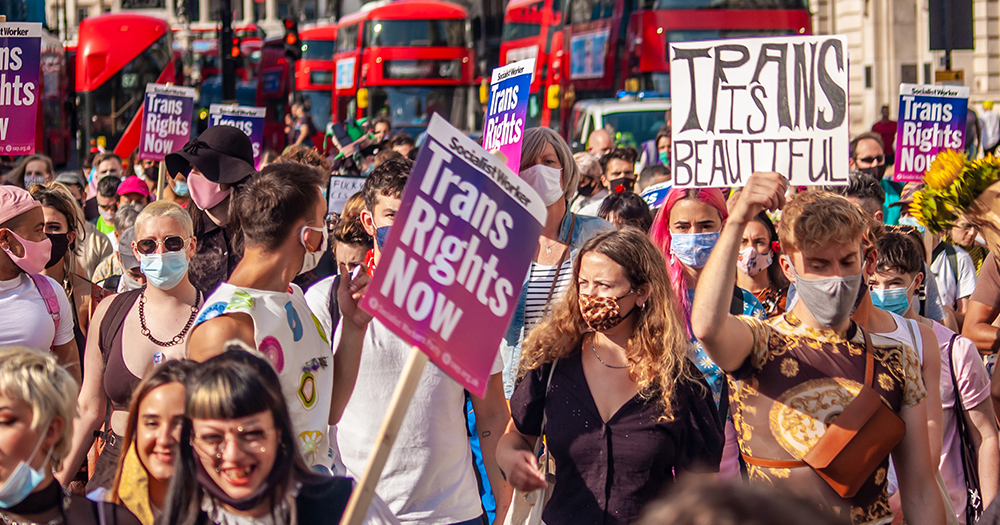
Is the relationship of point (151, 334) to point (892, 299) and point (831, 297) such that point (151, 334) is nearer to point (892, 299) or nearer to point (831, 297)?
point (831, 297)

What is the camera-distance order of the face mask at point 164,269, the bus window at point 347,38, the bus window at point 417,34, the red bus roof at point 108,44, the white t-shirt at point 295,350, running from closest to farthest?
the white t-shirt at point 295,350
the face mask at point 164,269
the red bus roof at point 108,44
the bus window at point 417,34
the bus window at point 347,38

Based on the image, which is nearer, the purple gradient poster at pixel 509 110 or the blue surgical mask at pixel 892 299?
the purple gradient poster at pixel 509 110

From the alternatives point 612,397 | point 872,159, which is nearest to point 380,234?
point 612,397

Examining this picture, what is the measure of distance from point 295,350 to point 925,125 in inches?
278

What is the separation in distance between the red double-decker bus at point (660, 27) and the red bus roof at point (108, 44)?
34.5 feet

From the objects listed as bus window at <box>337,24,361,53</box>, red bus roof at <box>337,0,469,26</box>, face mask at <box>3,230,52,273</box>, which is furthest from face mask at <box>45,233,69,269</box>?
bus window at <box>337,24,361,53</box>

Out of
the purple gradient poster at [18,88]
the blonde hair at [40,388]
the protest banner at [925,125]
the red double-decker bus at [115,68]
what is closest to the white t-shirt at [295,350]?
the blonde hair at [40,388]

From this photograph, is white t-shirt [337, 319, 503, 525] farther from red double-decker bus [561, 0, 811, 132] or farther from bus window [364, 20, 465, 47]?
bus window [364, 20, 465, 47]

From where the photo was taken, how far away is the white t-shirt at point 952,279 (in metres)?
6.59

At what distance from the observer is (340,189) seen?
26.9 feet

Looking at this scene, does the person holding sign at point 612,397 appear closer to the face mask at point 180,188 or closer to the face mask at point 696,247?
the face mask at point 696,247

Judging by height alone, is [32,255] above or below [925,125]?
below

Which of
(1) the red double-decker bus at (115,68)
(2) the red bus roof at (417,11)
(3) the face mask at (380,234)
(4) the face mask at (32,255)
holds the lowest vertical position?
(4) the face mask at (32,255)

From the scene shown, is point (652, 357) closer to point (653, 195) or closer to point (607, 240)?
point (607, 240)
